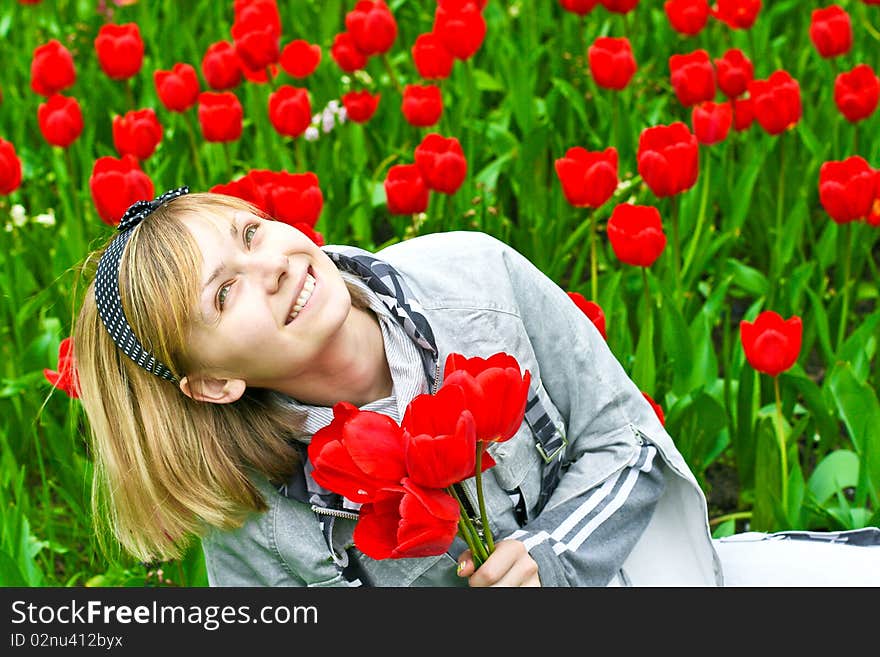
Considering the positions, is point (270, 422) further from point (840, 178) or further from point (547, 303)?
point (840, 178)

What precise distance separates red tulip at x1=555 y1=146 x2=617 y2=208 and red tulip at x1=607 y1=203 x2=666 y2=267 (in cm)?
15

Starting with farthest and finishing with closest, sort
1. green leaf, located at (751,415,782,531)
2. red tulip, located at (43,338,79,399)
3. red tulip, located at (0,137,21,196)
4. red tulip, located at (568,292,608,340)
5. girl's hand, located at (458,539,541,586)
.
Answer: red tulip, located at (0,137,21,196), green leaf, located at (751,415,782,531), red tulip, located at (568,292,608,340), red tulip, located at (43,338,79,399), girl's hand, located at (458,539,541,586)

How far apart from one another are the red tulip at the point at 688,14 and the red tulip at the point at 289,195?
1.38m

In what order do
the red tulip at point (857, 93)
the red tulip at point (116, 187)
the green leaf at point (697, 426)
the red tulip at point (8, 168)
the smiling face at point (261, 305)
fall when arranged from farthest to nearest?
the red tulip at point (857, 93)
the red tulip at point (8, 168)
the red tulip at point (116, 187)
the green leaf at point (697, 426)
the smiling face at point (261, 305)

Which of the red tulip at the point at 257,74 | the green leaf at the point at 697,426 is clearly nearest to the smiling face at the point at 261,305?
the green leaf at the point at 697,426

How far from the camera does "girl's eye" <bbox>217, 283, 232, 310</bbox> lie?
5.07 ft

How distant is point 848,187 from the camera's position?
236 cm

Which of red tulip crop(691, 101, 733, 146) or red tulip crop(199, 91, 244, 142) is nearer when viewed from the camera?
red tulip crop(691, 101, 733, 146)

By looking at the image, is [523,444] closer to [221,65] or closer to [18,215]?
[221,65]

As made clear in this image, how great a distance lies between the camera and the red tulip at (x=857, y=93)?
2.78m

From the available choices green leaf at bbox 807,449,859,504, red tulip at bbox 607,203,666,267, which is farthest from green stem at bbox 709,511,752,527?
red tulip at bbox 607,203,666,267

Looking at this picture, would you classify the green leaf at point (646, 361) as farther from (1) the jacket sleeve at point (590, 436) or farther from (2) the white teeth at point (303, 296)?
(2) the white teeth at point (303, 296)

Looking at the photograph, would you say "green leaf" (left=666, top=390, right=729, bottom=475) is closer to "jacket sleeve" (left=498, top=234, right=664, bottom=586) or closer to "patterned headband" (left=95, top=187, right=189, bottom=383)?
"jacket sleeve" (left=498, top=234, right=664, bottom=586)
